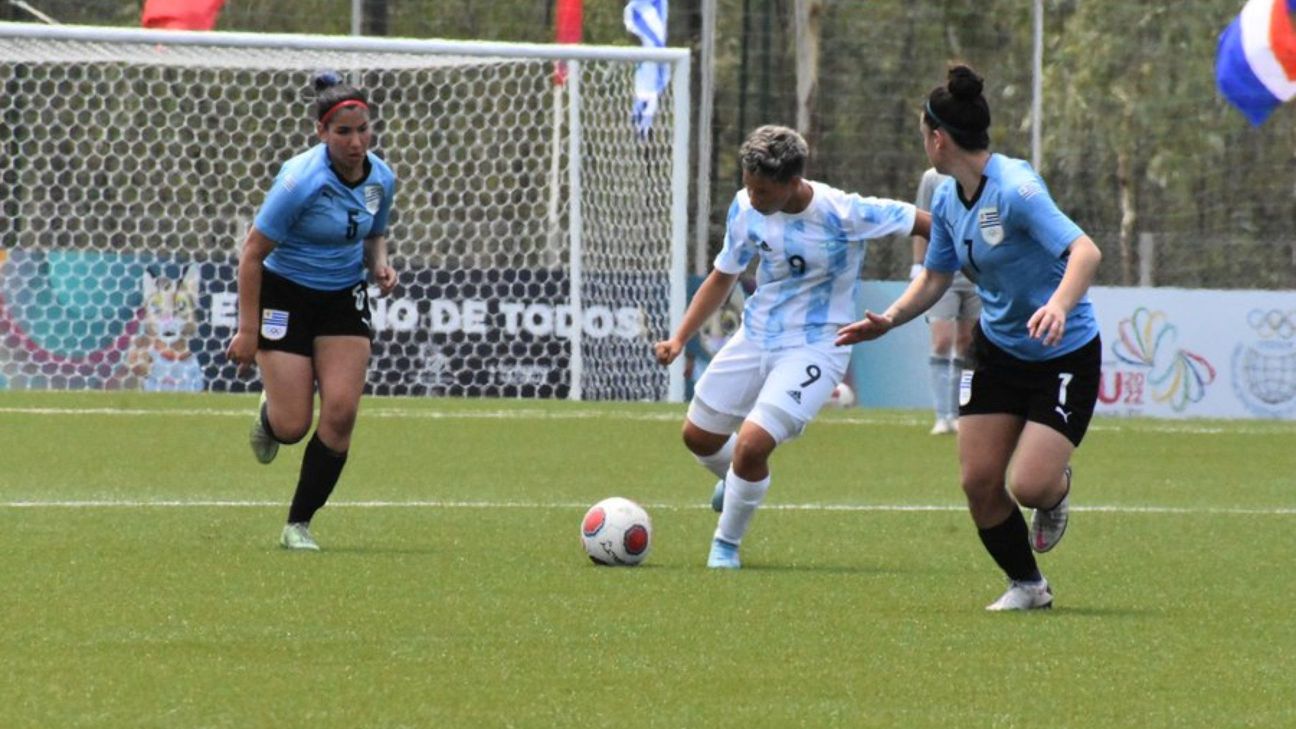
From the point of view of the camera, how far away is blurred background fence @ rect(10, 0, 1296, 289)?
26875 mm

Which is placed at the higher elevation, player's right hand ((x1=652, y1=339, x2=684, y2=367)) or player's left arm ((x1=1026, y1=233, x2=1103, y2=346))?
player's left arm ((x1=1026, y1=233, x2=1103, y2=346))

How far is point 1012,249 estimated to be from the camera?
776 centimetres

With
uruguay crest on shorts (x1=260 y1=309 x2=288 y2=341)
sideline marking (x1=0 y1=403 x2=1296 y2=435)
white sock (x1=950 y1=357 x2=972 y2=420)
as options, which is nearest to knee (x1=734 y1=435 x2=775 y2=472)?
uruguay crest on shorts (x1=260 y1=309 x2=288 y2=341)

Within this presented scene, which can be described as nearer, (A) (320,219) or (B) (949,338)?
(A) (320,219)

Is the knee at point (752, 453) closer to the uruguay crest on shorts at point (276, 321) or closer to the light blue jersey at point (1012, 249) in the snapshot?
the light blue jersey at point (1012, 249)

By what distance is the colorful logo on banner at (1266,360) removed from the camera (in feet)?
72.4

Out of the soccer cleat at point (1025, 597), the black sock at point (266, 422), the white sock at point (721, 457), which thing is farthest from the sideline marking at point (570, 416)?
the soccer cleat at point (1025, 597)

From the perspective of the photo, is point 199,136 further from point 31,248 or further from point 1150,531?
point 1150,531

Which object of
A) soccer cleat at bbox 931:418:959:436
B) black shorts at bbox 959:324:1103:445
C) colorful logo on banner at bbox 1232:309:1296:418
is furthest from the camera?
colorful logo on banner at bbox 1232:309:1296:418

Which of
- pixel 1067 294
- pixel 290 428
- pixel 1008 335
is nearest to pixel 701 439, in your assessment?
pixel 290 428

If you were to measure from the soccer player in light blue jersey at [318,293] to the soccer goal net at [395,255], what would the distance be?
34.3 ft

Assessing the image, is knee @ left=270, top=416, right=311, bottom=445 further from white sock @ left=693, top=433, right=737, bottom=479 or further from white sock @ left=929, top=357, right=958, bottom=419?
white sock @ left=929, top=357, right=958, bottom=419

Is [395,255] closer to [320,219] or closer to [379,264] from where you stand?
[379,264]

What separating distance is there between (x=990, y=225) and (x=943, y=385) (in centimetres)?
1003
